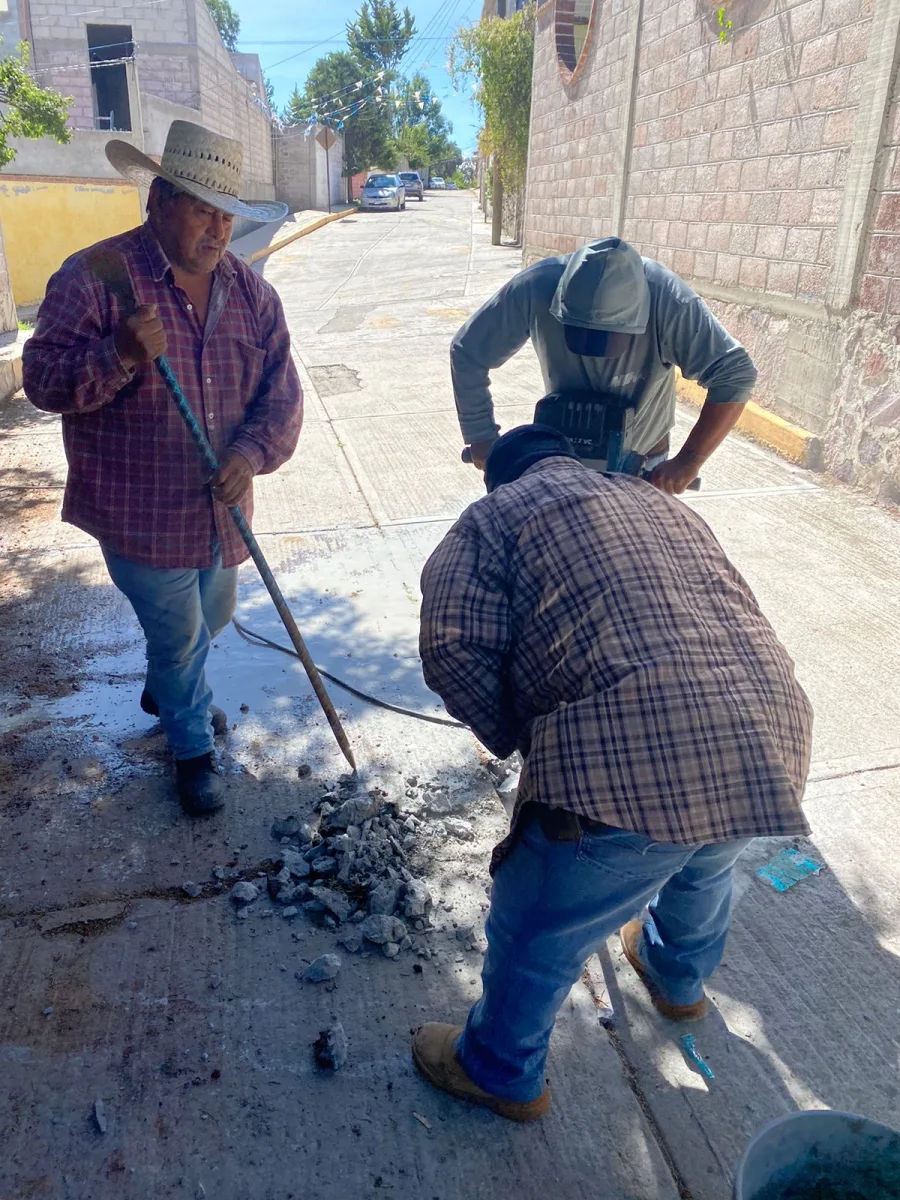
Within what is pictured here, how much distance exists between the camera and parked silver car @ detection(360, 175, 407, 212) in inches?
1259

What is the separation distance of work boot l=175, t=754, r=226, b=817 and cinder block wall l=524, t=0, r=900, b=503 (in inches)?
169

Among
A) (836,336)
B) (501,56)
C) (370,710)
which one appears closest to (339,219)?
(501,56)

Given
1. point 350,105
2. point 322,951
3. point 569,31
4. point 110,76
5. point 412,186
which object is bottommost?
point 322,951

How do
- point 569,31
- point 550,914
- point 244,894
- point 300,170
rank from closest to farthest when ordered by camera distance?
1. point 550,914
2. point 244,894
3. point 569,31
4. point 300,170

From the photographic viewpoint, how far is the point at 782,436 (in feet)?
20.7

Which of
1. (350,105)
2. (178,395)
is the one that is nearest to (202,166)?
(178,395)

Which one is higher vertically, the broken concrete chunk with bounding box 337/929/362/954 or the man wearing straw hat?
the man wearing straw hat

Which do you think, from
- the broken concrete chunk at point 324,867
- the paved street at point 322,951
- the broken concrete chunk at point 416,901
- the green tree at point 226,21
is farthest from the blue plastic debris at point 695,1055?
the green tree at point 226,21

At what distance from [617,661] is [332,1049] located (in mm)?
1110

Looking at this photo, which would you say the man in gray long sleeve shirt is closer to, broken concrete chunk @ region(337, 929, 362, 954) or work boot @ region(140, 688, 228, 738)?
work boot @ region(140, 688, 228, 738)

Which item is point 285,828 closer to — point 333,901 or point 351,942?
point 333,901

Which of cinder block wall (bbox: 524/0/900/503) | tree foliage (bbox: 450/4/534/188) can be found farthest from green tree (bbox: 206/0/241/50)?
cinder block wall (bbox: 524/0/900/503)

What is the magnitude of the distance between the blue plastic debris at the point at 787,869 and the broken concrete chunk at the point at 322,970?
1.22m

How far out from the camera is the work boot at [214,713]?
3197 millimetres
